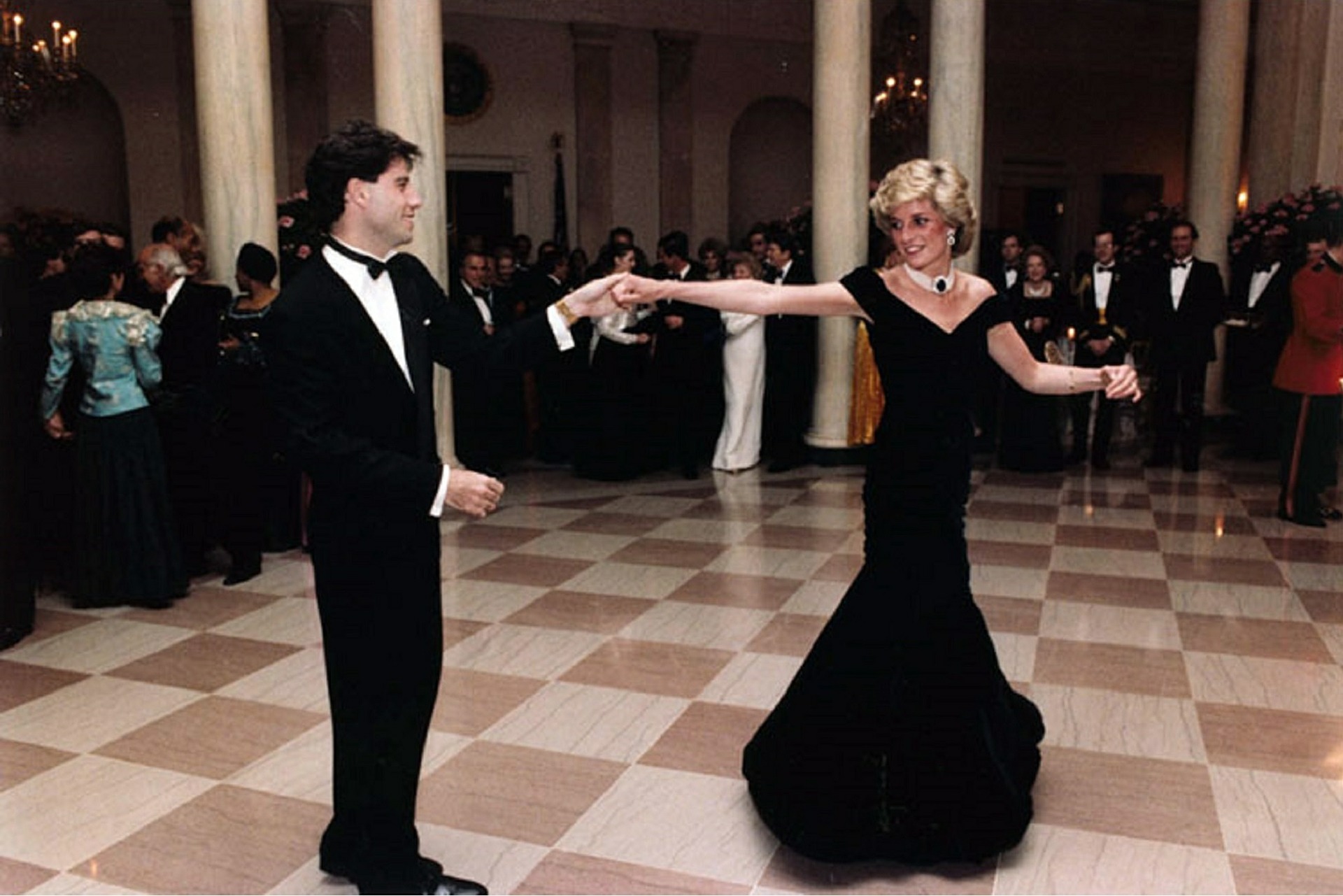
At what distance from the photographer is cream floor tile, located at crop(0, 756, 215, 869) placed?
128 inches

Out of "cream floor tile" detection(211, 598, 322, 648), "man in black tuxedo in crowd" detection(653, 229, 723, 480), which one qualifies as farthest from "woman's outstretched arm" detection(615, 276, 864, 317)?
"man in black tuxedo in crowd" detection(653, 229, 723, 480)

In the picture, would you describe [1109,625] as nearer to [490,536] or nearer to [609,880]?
[609,880]

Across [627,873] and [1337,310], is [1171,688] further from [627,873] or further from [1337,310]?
[1337,310]

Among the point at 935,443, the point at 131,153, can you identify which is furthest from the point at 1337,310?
the point at 131,153

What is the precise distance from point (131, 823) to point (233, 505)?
9.37 feet

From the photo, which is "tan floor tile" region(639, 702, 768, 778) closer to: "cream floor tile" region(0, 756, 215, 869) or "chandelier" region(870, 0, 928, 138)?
"cream floor tile" region(0, 756, 215, 869)

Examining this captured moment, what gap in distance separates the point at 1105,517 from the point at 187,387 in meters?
5.20

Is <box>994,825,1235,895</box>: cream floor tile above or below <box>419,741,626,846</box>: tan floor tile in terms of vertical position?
above

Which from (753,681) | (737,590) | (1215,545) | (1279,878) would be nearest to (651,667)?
(753,681)

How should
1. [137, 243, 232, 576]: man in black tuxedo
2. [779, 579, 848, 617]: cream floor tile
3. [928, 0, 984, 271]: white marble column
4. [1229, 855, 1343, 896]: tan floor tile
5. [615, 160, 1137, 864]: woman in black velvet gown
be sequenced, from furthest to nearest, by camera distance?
[928, 0, 984, 271]: white marble column, [137, 243, 232, 576]: man in black tuxedo, [779, 579, 848, 617]: cream floor tile, [615, 160, 1137, 864]: woman in black velvet gown, [1229, 855, 1343, 896]: tan floor tile

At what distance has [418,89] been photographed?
24.0ft

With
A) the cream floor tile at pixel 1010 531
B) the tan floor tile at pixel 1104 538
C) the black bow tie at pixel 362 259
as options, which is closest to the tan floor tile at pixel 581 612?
the cream floor tile at pixel 1010 531

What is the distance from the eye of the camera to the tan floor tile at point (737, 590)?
18.0ft

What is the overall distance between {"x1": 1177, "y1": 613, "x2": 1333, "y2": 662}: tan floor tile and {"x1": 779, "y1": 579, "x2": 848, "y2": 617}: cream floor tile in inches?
56.4
